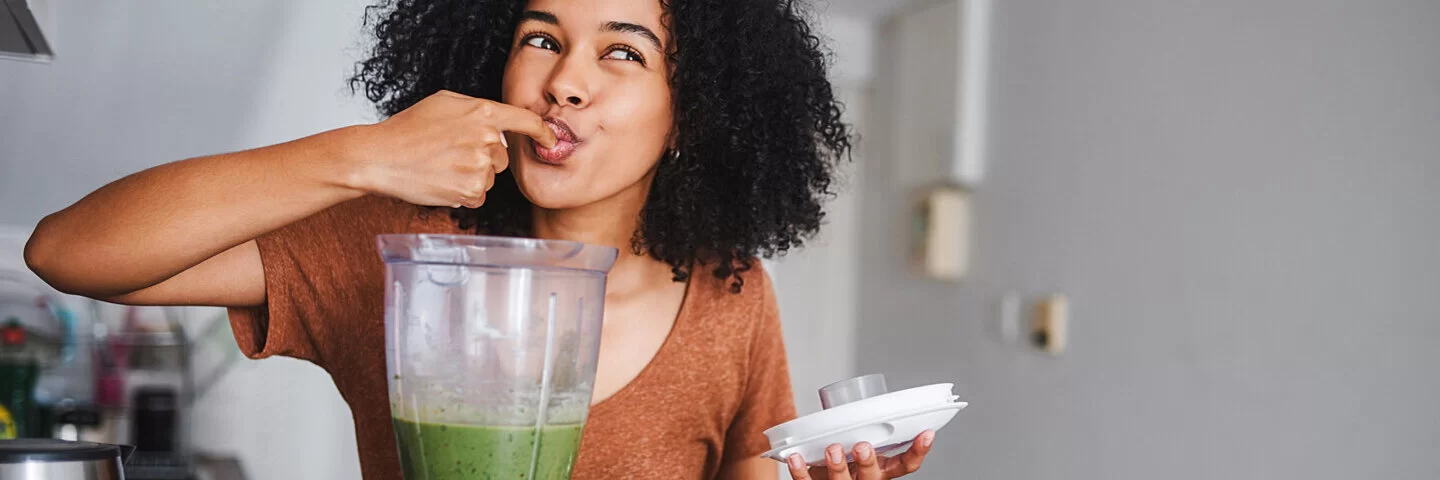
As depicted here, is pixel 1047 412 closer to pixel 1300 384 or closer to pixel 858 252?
pixel 1300 384

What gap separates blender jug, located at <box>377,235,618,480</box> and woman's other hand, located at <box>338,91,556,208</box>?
0.07 metres

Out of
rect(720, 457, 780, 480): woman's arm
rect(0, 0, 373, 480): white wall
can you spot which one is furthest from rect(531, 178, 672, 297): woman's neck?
rect(0, 0, 373, 480): white wall

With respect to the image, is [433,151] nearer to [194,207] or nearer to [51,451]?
[194,207]

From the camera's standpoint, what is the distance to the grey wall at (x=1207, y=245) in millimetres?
1650

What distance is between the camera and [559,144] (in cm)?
98

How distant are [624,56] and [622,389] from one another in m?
0.33

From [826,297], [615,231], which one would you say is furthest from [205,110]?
[826,297]

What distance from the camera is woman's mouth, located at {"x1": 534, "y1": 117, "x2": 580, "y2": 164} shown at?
977 mm

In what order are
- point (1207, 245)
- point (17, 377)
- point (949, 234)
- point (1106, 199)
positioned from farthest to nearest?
point (949, 234) → point (1106, 199) → point (17, 377) → point (1207, 245)

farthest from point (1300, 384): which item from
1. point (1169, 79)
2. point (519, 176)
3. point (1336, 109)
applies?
point (519, 176)

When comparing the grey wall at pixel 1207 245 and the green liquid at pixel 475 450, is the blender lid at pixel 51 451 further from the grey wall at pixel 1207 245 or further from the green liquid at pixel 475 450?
the grey wall at pixel 1207 245

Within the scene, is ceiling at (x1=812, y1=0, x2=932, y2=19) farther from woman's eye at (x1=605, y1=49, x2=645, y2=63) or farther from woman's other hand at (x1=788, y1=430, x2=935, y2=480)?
woman's other hand at (x1=788, y1=430, x2=935, y2=480)

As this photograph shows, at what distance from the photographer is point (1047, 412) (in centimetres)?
236

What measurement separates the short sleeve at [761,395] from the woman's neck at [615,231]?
12cm
